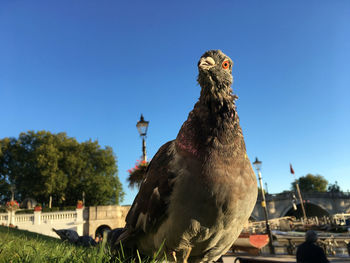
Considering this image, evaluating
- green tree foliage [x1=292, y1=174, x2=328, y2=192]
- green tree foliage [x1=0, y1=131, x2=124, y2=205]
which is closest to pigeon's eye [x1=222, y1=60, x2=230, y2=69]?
green tree foliage [x1=0, y1=131, x2=124, y2=205]

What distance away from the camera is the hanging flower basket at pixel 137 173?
300 inches

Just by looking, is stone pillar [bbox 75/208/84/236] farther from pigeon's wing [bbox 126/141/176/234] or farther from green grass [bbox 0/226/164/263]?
pigeon's wing [bbox 126/141/176/234]

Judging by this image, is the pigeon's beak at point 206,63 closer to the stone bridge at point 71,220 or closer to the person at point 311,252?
the person at point 311,252

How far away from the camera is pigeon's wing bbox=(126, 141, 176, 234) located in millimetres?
2152

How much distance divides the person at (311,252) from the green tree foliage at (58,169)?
119 ft

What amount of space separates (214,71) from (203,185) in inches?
40.1

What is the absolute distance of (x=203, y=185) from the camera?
77.6 inches

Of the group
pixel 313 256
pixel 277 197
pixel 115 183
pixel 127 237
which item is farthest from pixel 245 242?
pixel 277 197

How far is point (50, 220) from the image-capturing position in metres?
29.5

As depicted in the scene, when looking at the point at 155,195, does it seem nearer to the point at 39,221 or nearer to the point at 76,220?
the point at 39,221

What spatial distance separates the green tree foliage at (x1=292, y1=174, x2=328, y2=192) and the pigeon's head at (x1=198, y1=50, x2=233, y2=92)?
78.8 m

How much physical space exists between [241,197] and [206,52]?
1.37 meters

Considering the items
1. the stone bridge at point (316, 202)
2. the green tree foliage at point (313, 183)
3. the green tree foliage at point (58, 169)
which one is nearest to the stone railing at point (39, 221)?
the green tree foliage at point (58, 169)

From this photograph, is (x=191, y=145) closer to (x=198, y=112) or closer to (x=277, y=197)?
(x=198, y=112)
